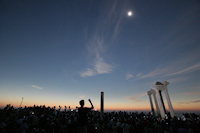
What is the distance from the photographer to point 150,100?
3098 cm

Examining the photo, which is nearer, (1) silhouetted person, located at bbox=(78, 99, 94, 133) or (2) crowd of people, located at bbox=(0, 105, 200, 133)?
(1) silhouetted person, located at bbox=(78, 99, 94, 133)

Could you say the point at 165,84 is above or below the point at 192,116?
above

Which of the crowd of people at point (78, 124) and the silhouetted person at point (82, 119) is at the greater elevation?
the silhouetted person at point (82, 119)

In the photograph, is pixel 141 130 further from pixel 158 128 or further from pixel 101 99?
pixel 101 99

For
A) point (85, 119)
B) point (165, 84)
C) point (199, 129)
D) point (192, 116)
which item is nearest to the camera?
point (85, 119)

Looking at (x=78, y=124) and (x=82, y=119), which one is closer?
(x=82, y=119)

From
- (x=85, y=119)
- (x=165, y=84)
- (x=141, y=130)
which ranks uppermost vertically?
(x=165, y=84)

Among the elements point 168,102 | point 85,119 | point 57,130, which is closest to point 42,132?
point 57,130

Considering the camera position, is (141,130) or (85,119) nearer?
(85,119)

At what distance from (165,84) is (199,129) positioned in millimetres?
12651

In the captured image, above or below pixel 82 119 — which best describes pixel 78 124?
below

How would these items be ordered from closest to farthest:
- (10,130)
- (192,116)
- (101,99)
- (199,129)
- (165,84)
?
(10,130)
(199,129)
(192,116)
(165,84)
(101,99)

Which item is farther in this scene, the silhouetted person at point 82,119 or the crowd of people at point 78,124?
the crowd of people at point 78,124

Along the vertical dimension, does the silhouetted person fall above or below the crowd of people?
above
